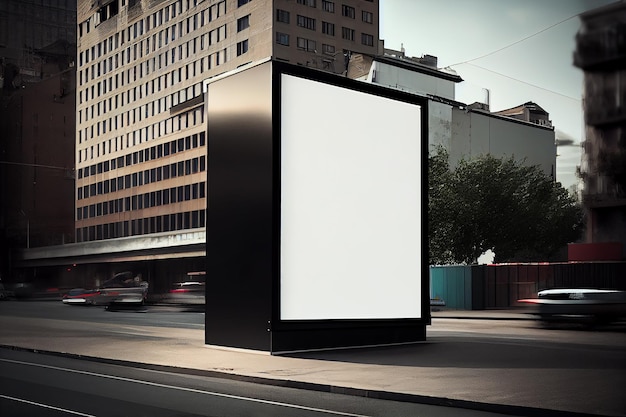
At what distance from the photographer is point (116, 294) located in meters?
47.5

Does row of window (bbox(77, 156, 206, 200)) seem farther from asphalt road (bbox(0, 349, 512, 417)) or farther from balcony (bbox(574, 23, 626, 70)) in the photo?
balcony (bbox(574, 23, 626, 70))

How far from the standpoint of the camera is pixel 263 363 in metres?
15.9

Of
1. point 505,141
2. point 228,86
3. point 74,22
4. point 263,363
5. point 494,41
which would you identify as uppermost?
point 74,22

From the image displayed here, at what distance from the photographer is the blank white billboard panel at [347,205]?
59.7 ft

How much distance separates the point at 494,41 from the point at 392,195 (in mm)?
12279

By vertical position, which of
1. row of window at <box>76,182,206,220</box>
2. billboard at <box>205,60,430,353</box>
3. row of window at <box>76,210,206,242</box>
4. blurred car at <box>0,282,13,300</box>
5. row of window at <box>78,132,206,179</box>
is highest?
row of window at <box>78,132,206,179</box>

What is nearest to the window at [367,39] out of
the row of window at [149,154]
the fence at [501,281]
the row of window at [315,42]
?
the row of window at [315,42]

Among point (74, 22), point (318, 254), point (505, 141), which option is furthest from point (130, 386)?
point (74, 22)

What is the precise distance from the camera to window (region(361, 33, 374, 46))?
336 ft

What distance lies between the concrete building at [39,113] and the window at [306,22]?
47781 millimetres

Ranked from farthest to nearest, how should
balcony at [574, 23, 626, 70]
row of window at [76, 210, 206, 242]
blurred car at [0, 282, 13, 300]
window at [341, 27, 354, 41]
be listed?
window at [341, 27, 354, 41], row of window at [76, 210, 206, 242], blurred car at [0, 282, 13, 300], balcony at [574, 23, 626, 70]

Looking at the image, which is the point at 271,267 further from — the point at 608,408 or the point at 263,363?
the point at 608,408

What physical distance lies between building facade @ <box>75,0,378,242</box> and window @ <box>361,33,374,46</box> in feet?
0.77

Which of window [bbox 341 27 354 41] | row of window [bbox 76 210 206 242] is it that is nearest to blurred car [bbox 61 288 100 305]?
row of window [bbox 76 210 206 242]
